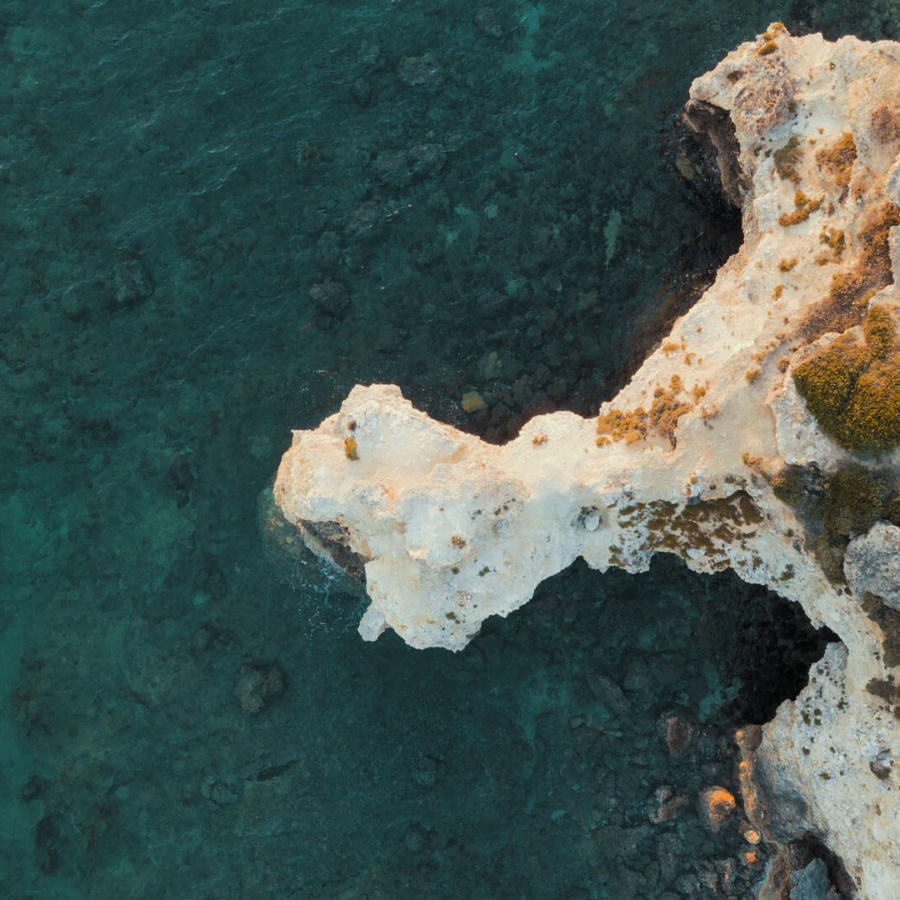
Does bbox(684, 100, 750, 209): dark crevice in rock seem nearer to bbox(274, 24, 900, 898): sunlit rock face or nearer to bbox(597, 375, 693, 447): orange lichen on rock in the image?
bbox(274, 24, 900, 898): sunlit rock face

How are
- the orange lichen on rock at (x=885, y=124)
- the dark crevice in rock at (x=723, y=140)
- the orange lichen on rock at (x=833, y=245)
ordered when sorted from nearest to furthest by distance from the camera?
the orange lichen on rock at (x=885, y=124) < the orange lichen on rock at (x=833, y=245) < the dark crevice in rock at (x=723, y=140)

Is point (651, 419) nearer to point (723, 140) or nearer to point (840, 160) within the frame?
point (840, 160)

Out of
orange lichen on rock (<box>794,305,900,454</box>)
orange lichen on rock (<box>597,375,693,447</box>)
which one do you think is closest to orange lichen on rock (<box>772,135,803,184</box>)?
orange lichen on rock (<box>794,305,900,454</box>)

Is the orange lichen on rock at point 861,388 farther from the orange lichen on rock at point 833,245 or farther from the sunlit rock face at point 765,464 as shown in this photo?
the orange lichen on rock at point 833,245

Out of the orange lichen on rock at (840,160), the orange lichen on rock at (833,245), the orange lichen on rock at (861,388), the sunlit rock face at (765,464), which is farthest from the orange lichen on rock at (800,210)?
the orange lichen on rock at (861,388)

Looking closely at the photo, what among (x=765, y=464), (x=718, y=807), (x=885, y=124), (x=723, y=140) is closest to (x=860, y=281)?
(x=885, y=124)

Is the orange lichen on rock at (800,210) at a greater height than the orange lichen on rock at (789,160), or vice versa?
the orange lichen on rock at (789,160)

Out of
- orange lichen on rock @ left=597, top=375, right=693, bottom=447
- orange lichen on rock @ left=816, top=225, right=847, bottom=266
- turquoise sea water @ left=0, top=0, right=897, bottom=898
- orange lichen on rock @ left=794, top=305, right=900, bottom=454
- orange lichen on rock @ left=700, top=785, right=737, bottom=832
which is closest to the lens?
orange lichen on rock @ left=794, top=305, right=900, bottom=454
